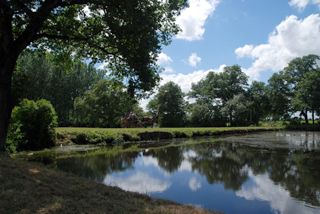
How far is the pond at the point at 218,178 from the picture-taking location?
9.89 metres

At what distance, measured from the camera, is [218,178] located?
1355cm

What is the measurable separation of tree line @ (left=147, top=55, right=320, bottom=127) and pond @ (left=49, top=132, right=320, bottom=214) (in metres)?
41.0

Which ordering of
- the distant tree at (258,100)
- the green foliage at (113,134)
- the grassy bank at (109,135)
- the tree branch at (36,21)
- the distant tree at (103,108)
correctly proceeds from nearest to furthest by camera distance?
1. the tree branch at (36,21)
2. the grassy bank at (109,135)
3. the green foliage at (113,134)
4. the distant tree at (103,108)
5. the distant tree at (258,100)

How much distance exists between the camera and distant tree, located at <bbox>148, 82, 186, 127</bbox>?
197ft

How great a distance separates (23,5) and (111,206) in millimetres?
7097

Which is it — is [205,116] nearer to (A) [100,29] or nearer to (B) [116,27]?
(A) [100,29]

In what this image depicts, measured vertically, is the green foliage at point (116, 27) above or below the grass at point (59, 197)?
above

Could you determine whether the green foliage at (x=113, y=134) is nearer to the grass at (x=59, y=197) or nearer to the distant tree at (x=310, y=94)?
the grass at (x=59, y=197)

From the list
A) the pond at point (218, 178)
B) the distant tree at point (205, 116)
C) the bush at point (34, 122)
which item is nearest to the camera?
the pond at point (218, 178)

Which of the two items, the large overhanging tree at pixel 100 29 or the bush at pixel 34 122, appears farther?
the bush at pixel 34 122

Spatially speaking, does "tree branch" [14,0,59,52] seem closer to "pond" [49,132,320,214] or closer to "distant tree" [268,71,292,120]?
"pond" [49,132,320,214]

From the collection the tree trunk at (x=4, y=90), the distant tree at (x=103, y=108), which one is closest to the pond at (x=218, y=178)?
the tree trunk at (x=4, y=90)

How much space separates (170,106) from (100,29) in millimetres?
48315

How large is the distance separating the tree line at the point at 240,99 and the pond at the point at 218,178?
41.0 meters
